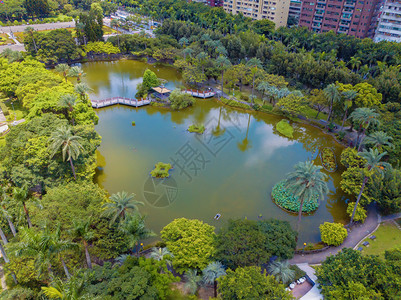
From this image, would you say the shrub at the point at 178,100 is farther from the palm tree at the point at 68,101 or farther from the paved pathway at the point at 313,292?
the paved pathway at the point at 313,292

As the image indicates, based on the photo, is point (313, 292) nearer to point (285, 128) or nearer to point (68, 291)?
point (68, 291)

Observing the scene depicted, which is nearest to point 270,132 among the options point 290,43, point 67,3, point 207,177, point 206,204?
point 207,177

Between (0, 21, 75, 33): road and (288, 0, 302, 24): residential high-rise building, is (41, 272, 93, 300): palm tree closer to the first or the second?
(0, 21, 75, 33): road

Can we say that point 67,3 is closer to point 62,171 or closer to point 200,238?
point 62,171

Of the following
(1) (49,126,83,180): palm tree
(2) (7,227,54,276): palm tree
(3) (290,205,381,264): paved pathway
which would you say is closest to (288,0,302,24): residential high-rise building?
(3) (290,205,381,264): paved pathway

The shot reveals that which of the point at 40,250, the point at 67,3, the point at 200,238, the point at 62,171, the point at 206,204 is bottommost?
the point at 206,204

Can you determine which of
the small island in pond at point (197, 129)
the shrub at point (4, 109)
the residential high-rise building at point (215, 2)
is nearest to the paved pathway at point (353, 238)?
the small island in pond at point (197, 129)

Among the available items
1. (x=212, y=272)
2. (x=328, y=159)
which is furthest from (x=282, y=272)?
(x=328, y=159)
